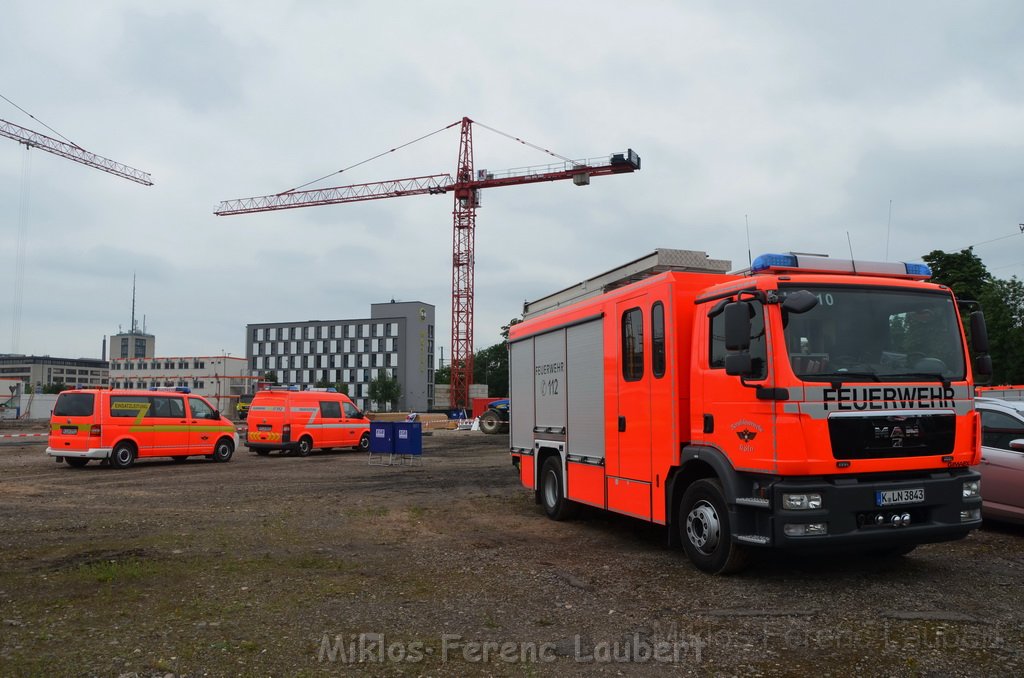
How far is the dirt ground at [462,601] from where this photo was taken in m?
4.67

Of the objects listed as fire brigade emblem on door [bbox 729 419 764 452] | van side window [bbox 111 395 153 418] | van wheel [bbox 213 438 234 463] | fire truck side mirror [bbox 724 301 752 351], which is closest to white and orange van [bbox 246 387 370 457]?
van wheel [bbox 213 438 234 463]

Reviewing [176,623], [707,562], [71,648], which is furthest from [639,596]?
[71,648]

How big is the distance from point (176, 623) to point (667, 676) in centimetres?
345

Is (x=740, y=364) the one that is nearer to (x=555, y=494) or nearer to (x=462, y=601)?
(x=462, y=601)

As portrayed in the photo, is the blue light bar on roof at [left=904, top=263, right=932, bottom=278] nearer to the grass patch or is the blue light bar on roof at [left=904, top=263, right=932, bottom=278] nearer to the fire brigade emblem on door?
the fire brigade emblem on door

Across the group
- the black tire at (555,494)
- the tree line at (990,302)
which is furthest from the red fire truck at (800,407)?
the tree line at (990,302)

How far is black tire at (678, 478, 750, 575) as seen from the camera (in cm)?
656

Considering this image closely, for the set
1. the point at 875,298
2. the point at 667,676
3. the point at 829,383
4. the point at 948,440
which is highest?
the point at 875,298

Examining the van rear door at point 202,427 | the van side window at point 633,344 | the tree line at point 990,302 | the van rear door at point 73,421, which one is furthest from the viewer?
the tree line at point 990,302

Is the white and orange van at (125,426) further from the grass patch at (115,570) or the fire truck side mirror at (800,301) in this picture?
the fire truck side mirror at (800,301)

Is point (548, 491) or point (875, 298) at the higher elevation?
point (875, 298)

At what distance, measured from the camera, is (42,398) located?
207 ft

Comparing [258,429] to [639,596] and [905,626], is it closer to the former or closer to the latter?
[639,596]

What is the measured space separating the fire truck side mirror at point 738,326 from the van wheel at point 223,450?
17592mm
